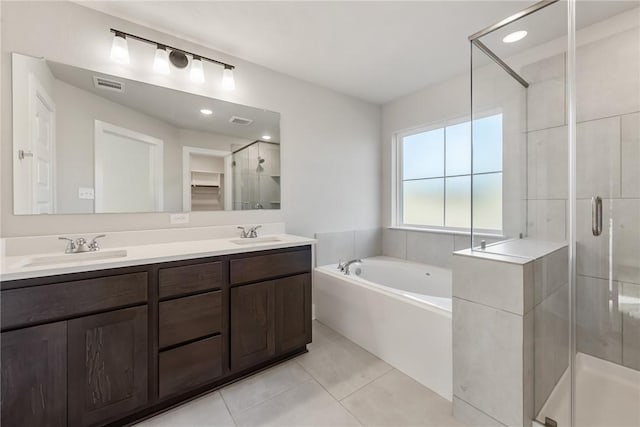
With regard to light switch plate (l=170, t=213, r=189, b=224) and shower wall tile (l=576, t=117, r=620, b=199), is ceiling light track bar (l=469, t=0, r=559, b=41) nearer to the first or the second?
shower wall tile (l=576, t=117, r=620, b=199)

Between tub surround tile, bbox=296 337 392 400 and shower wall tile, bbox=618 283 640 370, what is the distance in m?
1.45

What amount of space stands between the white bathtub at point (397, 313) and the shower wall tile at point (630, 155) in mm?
1288

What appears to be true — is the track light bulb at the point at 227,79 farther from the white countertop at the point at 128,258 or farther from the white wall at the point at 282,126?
the white countertop at the point at 128,258

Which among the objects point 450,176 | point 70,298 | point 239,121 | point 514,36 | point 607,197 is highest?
point 514,36

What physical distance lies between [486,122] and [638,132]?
809 mm

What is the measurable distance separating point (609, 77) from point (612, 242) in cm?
107

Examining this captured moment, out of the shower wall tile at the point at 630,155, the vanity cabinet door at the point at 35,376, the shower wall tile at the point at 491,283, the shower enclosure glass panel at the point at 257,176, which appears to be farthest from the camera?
the shower enclosure glass panel at the point at 257,176

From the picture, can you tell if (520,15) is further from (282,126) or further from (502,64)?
(282,126)

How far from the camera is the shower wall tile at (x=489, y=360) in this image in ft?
3.94

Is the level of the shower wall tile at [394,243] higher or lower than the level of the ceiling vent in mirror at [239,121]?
lower

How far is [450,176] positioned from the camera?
9.13 feet

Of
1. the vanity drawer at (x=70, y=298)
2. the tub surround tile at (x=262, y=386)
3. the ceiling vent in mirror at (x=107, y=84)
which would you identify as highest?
the ceiling vent in mirror at (x=107, y=84)

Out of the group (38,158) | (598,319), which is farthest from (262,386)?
(598,319)

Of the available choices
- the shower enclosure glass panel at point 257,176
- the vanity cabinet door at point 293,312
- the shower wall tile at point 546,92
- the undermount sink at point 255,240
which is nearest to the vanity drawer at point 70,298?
the undermount sink at point 255,240
